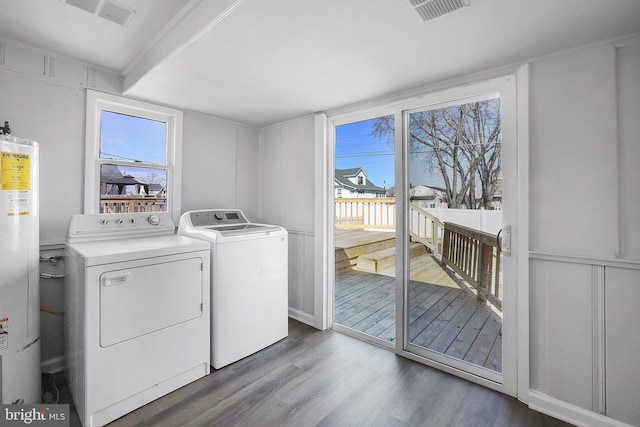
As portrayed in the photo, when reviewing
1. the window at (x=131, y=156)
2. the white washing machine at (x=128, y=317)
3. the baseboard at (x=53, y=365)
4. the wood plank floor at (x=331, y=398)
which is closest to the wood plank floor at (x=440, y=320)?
the wood plank floor at (x=331, y=398)

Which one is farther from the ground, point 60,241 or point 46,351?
point 60,241

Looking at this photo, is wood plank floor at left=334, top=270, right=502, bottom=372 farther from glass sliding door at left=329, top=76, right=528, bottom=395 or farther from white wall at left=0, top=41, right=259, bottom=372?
white wall at left=0, top=41, right=259, bottom=372

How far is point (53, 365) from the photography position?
2.12 m

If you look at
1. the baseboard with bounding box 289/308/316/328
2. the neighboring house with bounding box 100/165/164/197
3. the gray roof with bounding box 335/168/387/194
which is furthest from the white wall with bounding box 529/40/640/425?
the neighboring house with bounding box 100/165/164/197

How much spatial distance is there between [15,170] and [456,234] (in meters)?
2.93

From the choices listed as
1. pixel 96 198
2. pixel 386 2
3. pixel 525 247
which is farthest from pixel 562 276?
pixel 96 198

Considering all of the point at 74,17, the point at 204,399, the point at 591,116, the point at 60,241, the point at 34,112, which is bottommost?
the point at 204,399

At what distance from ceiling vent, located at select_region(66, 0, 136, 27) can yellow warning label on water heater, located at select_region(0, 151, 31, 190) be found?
0.90 meters

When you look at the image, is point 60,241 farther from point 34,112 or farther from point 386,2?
point 386,2

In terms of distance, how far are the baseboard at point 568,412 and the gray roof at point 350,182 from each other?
1881 mm

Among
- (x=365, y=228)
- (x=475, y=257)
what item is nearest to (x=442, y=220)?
(x=475, y=257)

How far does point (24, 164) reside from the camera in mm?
1647

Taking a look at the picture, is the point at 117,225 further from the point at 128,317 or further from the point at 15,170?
the point at 128,317

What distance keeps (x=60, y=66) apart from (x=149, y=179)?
1035 millimetres
